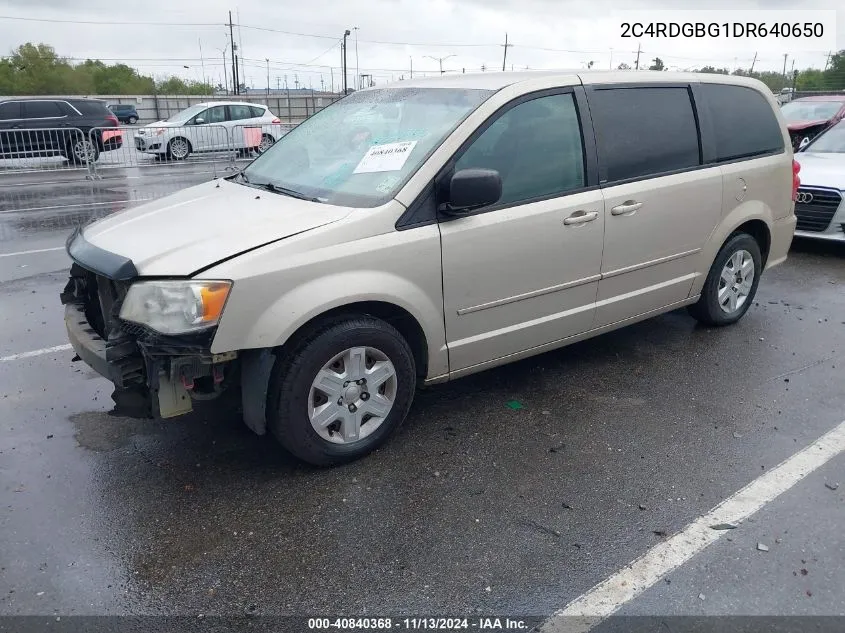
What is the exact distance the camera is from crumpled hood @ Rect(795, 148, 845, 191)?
7.77m

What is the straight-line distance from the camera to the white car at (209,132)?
19297 millimetres

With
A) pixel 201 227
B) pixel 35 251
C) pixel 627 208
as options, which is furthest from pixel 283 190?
pixel 35 251

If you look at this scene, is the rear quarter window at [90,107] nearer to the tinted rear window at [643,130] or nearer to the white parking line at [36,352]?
the white parking line at [36,352]

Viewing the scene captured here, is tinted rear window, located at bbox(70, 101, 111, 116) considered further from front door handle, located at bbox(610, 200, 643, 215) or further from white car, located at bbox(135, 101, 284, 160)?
front door handle, located at bbox(610, 200, 643, 215)

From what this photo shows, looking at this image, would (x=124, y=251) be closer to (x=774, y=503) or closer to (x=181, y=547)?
(x=181, y=547)

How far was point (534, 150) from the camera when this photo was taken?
154 inches

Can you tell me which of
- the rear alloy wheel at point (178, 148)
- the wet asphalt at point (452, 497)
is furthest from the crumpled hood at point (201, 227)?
the rear alloy wheel at point (178, 148)

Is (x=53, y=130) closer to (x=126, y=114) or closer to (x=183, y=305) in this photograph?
(x=183, y=305)

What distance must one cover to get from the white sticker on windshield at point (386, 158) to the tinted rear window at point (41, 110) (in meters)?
17.2

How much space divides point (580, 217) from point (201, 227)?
2.09 m

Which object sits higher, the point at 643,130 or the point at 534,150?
the point at 643,130

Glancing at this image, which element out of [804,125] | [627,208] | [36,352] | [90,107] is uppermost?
→ [90,107]

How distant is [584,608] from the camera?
2576 millimetres

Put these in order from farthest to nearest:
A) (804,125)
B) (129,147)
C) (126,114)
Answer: (126,114) → (129,147) → (804,125)
